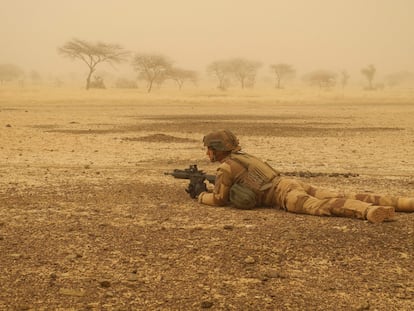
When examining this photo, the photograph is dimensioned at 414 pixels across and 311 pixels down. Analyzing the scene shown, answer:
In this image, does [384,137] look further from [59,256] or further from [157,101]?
[157,101]

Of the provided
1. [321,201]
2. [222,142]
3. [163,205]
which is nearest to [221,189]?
[222,142]

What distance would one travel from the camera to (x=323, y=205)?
20.3 feet

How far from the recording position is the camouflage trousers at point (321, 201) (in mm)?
6102

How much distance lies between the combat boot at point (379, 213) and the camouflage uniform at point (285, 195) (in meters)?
0.09

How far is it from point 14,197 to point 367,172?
568 cm

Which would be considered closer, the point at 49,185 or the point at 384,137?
the point at 49,185

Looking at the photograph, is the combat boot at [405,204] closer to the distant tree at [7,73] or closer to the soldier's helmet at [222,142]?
the soldier's helmet at [222,142]

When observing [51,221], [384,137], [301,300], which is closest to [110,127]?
[384,137]

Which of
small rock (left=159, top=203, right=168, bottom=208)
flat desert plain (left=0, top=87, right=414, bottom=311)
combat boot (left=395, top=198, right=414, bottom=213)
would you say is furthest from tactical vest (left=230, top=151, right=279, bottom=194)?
combat boot (left=395, top=198, right=414, bottom=213)

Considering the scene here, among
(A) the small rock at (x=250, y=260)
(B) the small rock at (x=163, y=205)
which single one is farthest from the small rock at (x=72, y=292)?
(B) the small rock at (x=163, y=205)

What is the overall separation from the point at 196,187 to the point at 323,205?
1671 mm

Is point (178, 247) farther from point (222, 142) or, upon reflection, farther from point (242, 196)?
point (222, 142)

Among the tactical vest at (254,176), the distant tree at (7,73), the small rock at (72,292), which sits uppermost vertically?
the distant tree at (7,73)

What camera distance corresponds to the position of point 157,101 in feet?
138
